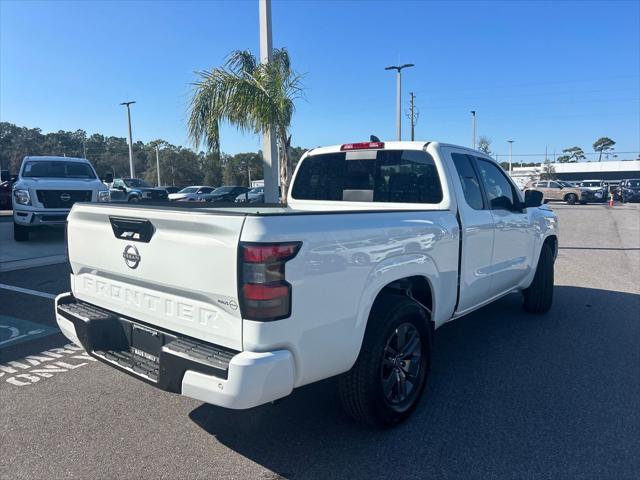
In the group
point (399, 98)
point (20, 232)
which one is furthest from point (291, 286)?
point (399, 98)

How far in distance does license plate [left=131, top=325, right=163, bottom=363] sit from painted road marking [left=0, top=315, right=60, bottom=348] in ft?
9.05

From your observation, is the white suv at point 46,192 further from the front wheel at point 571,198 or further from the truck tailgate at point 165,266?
the front wheel at point 571,198

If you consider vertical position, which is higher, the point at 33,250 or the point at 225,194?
the point at 225,194

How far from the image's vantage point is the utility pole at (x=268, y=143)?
31.8 feet

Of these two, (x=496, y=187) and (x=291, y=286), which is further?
(x=496, y=187)

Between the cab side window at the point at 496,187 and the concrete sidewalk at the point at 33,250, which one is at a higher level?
the cab side window at the point at 496,187

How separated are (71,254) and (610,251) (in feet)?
39.7

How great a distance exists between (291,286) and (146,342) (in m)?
1.06

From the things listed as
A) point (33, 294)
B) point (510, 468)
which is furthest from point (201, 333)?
point (33, 294)

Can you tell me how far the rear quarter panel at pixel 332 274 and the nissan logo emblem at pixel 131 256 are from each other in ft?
2.97

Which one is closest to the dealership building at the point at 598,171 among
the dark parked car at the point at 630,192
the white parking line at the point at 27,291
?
the dark parked car at the point at 630,192

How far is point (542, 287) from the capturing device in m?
6.00

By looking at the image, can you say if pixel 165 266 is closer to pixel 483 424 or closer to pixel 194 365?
pixel 194 365

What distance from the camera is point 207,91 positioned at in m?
10.7
